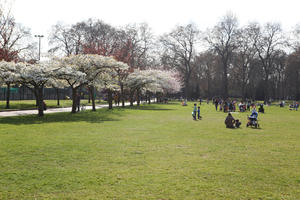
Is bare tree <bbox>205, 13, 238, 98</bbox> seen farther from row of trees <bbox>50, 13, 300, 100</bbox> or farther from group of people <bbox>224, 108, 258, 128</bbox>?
group of people <bbox>224, 108, 258, 128</bbox>

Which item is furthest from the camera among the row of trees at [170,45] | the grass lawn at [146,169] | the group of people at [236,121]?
the row of trees at [170,45]

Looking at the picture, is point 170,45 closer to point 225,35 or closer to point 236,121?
point 225,35

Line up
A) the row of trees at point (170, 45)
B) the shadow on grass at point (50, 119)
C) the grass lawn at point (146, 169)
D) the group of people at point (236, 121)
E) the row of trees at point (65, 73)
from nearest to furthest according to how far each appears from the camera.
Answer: the grass lawn at point (146, 169) < the group of people at point (236, 121) < the shadow on grass at point (50, 119) < the row of trees at point (65, 73) < the row of trees at point (170, 45)

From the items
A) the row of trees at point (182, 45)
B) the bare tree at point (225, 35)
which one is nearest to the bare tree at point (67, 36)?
the row of trees at point (182, 45)

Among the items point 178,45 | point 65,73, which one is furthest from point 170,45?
point 65,73

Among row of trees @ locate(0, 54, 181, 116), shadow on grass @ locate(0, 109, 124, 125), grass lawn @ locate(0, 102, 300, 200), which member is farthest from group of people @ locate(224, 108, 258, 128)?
row of trees @ locate(0, 54, 181, 116)

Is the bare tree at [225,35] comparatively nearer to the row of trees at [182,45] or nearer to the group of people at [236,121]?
the row of trees at [182,45]

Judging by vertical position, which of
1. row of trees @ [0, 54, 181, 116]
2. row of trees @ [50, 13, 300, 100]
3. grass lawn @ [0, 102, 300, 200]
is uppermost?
row of trees @ [50, 13, 300, 100]

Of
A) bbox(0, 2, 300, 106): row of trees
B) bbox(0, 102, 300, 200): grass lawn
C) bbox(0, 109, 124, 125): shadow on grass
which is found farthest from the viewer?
bbox(0, 2, 300, 106): row of trees

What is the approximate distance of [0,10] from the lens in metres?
29.6

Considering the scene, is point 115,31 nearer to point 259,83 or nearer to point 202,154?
point 202,154

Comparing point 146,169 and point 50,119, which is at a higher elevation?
point 50,119

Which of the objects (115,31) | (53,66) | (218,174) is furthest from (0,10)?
(218,174)

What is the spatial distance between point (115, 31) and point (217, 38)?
2217 centimetres
